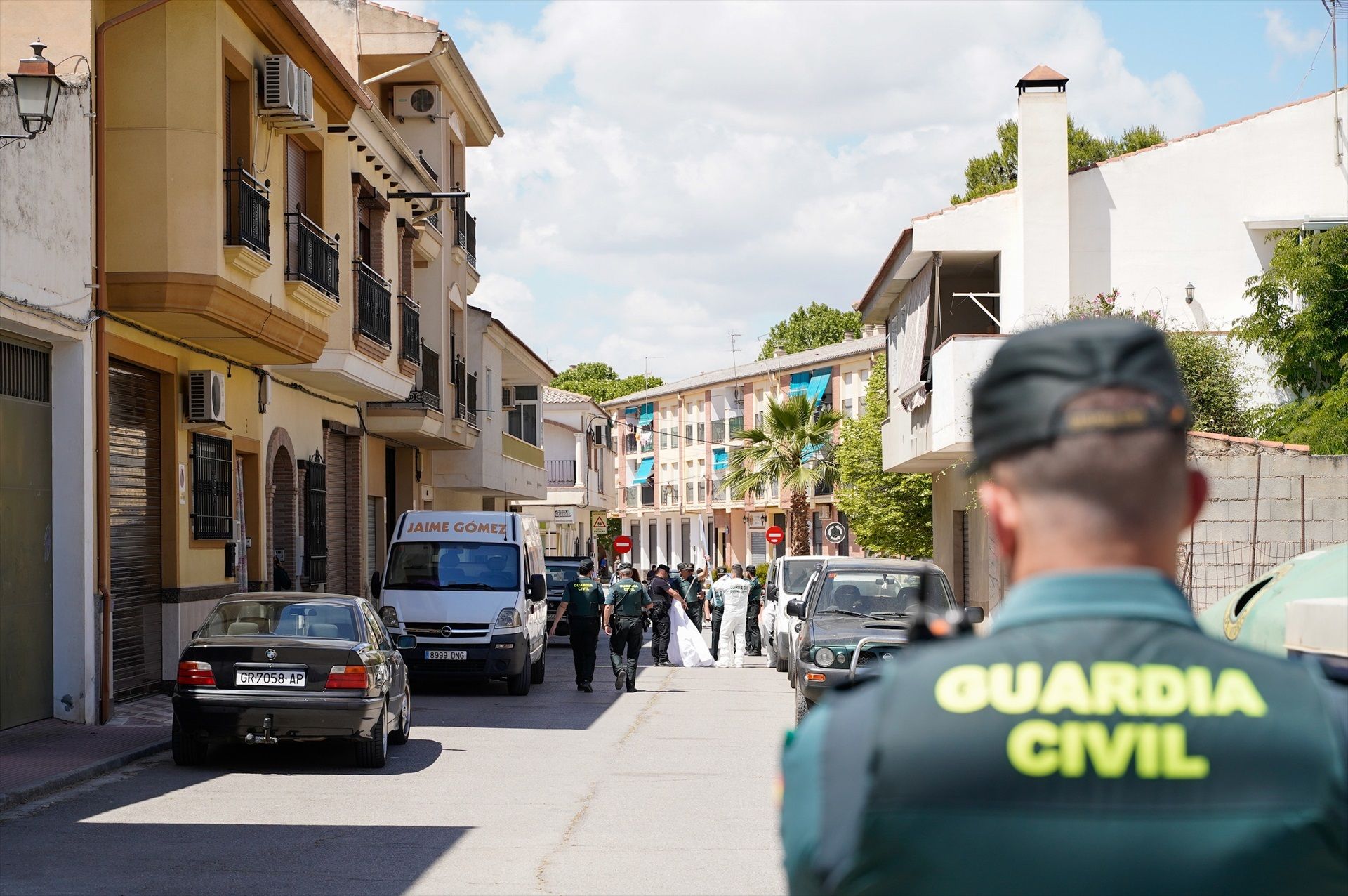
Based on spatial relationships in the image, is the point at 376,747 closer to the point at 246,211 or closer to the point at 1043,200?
the point at 246,211

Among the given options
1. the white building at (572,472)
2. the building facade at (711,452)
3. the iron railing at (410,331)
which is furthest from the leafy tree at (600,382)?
the iron railing at (410,331)

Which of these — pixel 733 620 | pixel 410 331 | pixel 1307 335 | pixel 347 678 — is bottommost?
pixel 733 620

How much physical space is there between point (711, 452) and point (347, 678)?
246ft

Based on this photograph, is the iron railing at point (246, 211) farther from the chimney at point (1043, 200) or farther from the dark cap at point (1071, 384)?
the dark cap at point (1071, 384)

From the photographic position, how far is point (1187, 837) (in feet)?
5.90

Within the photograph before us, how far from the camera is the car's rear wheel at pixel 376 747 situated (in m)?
12.9

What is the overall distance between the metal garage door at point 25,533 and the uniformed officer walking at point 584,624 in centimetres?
794

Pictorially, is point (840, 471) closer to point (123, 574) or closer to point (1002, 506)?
point (123, 574)

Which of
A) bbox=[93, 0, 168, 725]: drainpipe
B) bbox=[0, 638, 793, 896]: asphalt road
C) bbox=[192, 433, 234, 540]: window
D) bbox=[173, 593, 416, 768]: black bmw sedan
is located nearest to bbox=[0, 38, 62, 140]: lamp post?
bbox=[93, 0, 168, 725]: drainpipe

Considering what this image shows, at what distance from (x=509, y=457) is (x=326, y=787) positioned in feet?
91.5

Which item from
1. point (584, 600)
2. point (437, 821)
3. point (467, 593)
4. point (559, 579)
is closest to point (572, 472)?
point (559, 579)

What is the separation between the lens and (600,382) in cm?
10306

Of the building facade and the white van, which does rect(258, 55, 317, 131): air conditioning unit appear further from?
the building facade

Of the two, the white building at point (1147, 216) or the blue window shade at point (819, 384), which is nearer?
the white building at point (1147, 216)
